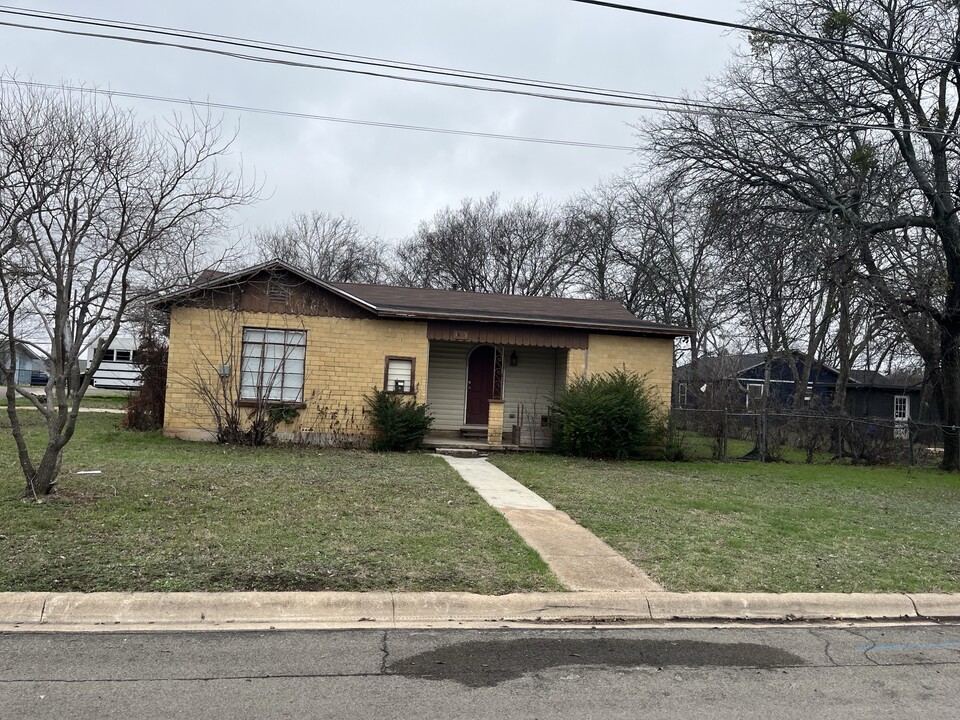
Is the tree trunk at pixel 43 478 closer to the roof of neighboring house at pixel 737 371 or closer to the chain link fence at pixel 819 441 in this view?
the chain link fence at pixel 819 441

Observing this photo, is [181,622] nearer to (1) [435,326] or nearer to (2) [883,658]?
(2) [883,658]

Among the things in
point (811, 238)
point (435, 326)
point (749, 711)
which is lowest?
point (749, 711)

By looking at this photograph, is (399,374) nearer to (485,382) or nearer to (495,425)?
(495,425)

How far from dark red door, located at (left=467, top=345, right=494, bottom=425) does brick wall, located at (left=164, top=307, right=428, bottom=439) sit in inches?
118

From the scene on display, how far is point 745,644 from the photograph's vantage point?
540cm

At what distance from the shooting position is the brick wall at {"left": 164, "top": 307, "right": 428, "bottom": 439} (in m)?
16.1

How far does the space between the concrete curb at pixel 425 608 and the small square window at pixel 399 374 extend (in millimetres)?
11184

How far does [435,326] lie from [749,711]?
13.6m

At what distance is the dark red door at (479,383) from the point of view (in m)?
19.9

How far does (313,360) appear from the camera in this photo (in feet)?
54.4

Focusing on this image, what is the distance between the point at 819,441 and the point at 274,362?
13408 millimetres

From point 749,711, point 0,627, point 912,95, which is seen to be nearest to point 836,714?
point 749,711

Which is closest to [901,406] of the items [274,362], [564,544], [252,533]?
[274,362]

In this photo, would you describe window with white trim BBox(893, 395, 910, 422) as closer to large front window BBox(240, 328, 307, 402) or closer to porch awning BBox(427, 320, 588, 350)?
porch awning BBox(427, 320, 588, 350)
